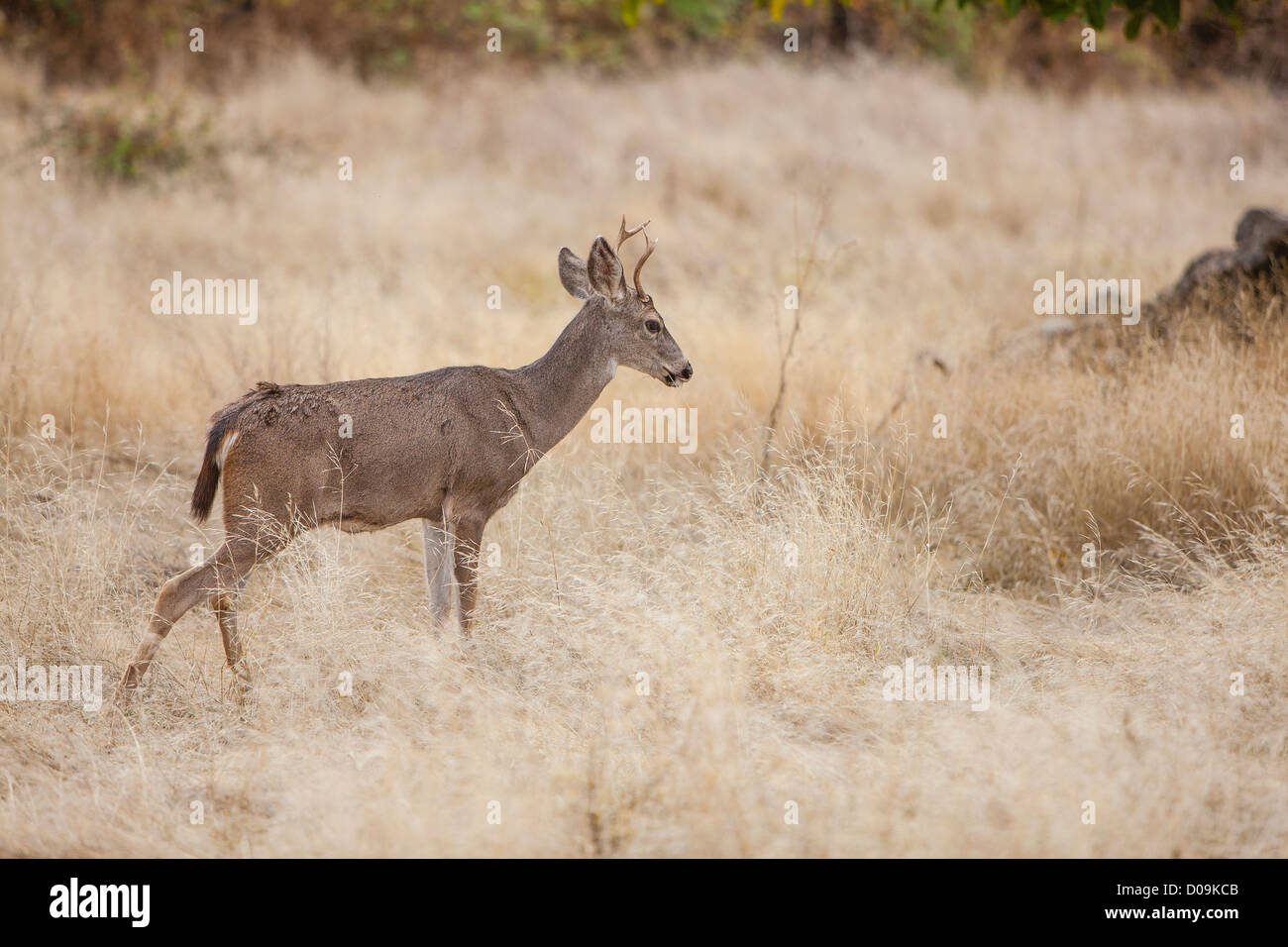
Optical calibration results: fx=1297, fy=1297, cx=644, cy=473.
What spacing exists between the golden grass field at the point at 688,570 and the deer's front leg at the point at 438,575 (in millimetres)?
159

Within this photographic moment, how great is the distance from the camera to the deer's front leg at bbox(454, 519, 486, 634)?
6.07 meters

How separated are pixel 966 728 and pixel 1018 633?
1.39 meters

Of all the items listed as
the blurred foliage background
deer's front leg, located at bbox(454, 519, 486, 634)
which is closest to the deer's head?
Answer: deer's front leg, located at bbox(454, 519, 486, 634)

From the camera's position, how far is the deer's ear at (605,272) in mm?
6324

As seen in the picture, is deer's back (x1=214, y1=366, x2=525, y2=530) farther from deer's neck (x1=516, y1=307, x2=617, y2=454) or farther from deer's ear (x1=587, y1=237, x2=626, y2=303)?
deer's ear (x1=587, y1=237, x2=626, y2=303)

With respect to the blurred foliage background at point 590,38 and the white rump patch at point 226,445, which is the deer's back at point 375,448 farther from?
the blurred foliage background at point 590,38

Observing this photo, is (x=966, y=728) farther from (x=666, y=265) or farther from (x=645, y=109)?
(x=645, y=109)

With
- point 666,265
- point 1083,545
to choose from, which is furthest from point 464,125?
point 1083,545

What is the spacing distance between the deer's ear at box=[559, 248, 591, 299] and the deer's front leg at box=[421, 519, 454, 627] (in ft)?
4.66

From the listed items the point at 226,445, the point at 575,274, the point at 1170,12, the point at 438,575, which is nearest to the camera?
the point at 226,445

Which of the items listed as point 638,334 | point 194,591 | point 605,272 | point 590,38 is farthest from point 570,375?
point 590,38

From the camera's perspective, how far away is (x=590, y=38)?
21578mm

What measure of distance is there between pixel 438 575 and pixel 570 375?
1.19 meters

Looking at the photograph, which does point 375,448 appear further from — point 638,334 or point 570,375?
point 638,334
